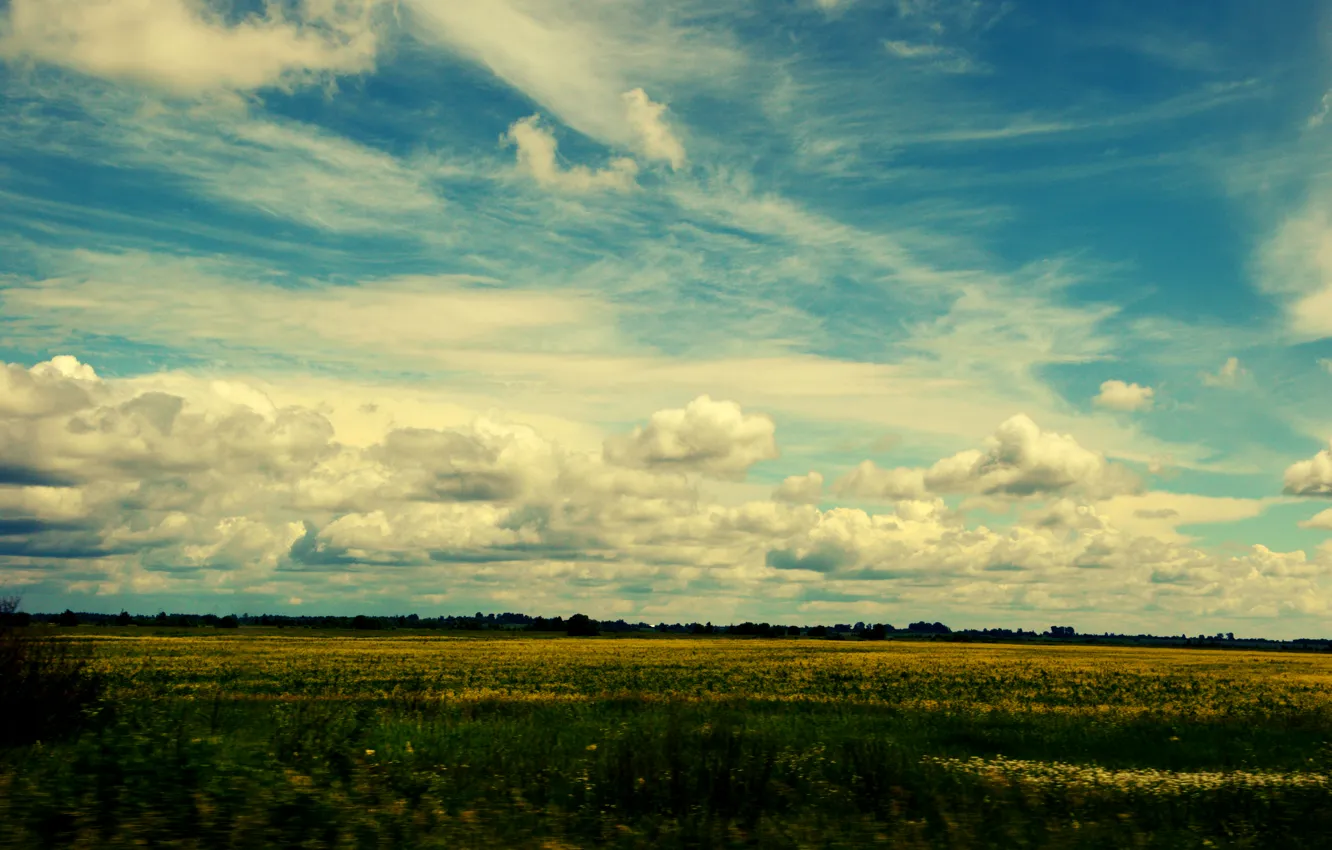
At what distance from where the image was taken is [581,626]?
175 meters

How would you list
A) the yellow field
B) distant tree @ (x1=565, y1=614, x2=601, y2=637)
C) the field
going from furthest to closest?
distant tree @ (x1=565, y1=614, x2=601, y2=637), the yellow field, the field

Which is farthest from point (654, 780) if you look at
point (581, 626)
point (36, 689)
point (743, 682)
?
point (581, 626)

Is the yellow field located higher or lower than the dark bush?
lower

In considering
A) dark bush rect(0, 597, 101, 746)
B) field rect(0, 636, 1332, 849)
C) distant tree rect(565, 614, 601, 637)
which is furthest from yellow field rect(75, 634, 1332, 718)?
distant tree rect(565, 614, 601, 637)

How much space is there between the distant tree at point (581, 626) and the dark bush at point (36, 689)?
15679cm

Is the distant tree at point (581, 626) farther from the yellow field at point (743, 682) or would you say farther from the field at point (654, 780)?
the field at point (654, 780)

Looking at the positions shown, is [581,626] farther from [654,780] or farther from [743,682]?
[654,780]

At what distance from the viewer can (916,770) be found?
54.6ft

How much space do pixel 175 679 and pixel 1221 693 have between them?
4783cm

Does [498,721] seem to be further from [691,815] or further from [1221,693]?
[1221,693]

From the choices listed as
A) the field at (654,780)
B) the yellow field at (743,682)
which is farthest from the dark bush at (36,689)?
the yellow field at (743,682)

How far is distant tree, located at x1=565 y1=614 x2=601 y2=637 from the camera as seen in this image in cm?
17338

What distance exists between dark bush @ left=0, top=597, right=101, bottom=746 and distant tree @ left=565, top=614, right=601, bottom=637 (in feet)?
514

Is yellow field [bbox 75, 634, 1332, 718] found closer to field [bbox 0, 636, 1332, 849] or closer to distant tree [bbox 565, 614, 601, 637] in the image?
field [bbox 0, 636, 1332, 849]
